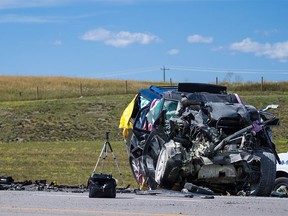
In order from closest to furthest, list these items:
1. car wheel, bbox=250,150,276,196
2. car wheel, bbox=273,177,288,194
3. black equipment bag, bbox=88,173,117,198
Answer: black equipment bag, bbox=88,173,117,198 → car wheel, bbox=250,150,276,196 → car wheel, bbox=273,177,288,194

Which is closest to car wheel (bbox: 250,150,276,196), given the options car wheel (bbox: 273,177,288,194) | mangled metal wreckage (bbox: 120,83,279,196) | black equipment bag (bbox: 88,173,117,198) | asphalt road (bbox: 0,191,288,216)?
mangled metal wreckage (bbox: 120,83,279,196)

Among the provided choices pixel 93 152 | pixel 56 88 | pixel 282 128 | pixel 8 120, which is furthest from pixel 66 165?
pixel 56 88

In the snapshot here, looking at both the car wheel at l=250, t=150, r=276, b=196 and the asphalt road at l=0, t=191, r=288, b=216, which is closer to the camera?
the asphalt road at l=0, t=191, r=288, b=216

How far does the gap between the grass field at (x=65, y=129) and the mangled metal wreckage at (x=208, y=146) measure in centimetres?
626

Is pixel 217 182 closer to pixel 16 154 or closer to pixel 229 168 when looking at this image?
pixel 229 168

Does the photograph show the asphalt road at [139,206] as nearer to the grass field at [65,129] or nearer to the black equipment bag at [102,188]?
the black equipment bag at [102,188]

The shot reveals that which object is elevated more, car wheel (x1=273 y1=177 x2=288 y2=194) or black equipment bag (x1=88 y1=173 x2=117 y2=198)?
black equipment bag (x1=88 y1=173 x2=117 y2=198)

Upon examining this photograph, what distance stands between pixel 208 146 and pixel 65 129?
2904 centimetres

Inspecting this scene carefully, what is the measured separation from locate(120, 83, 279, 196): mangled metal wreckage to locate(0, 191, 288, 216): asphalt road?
3.96 ft

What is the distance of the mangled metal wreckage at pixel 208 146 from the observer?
47.0 feet

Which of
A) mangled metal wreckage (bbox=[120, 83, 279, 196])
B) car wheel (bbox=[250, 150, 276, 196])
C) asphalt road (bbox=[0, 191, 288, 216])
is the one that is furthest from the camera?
mangled metal wreckage (bbox=[120, 83, 279, 196])

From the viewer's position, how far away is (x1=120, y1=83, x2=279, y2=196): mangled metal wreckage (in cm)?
1434

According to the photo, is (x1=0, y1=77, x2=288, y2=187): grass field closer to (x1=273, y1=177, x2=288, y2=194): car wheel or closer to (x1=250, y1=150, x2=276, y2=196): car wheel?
(x1=273, y1=177, x2=288, y2=194): car wheel

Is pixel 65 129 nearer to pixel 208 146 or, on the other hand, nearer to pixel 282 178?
pixel 282 178
